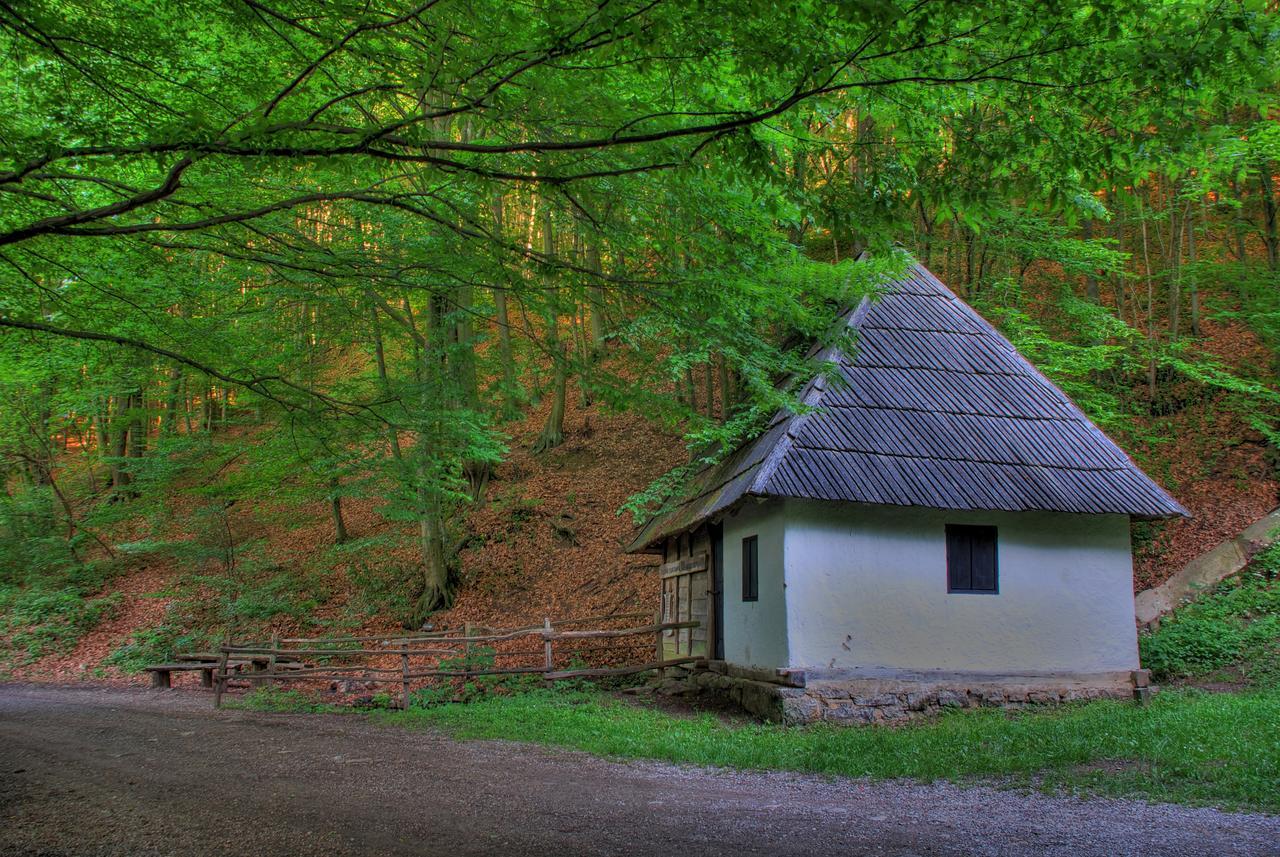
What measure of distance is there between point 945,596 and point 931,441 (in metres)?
2.06

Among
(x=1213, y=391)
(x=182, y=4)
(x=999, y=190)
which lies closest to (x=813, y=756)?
(x=999, y=190)

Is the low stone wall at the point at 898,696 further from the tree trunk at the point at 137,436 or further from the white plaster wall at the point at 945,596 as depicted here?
the tree trunk at the point at 137,436

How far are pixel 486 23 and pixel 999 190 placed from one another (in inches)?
111

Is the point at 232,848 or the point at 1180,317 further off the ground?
the point at 1180,317

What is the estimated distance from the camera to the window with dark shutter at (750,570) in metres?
11.0

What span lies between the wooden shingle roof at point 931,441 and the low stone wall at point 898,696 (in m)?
2.27

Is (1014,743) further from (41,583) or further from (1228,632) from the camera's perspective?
(41,583)

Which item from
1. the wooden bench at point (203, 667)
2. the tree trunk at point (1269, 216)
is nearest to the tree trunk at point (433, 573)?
the wooden bench at point (203, 667)

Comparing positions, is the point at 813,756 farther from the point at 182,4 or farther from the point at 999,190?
the point at 182,4

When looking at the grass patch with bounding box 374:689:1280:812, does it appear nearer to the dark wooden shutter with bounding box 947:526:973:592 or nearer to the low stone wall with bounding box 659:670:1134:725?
the low stone wall with bounding box 659:670:1134:725

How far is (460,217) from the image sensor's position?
5320mm

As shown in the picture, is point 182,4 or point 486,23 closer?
point 486,23

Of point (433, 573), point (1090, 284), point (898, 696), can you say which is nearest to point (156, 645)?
point (433, 573)

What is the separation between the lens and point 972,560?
34.9 ft
